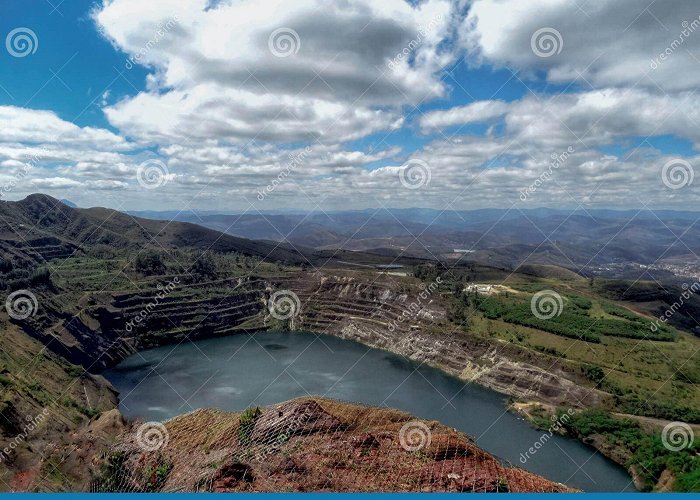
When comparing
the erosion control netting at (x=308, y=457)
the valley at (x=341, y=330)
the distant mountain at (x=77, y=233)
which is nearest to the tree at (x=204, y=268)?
the valley at (x=341, y=330)

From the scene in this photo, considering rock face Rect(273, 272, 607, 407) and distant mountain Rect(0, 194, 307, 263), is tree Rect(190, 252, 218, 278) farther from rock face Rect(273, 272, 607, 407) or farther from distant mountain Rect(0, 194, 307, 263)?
distant mountain Rect(0, 194, 307, 263)

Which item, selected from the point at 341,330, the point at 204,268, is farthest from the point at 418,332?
the point at 204,268

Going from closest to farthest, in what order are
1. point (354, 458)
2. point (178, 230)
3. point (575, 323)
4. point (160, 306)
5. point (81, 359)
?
point (354, 458) → point (81, 359) → point (575, 323) → point (160, 306) → point (178, 230)

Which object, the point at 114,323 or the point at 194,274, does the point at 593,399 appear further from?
the point at 194,274

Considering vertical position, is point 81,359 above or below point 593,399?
below

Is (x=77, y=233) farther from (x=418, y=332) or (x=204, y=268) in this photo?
(x=418, y=332)

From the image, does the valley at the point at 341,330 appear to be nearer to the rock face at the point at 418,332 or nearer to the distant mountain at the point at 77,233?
the rock face at the point at 418,332

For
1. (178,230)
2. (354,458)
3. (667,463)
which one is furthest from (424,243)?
(354,458)
